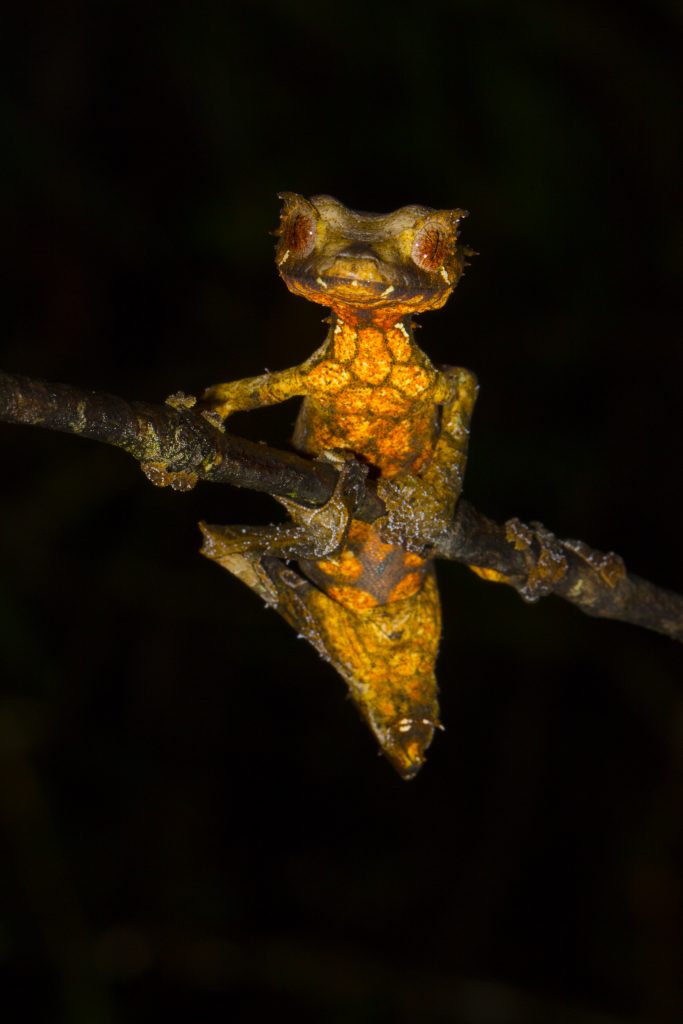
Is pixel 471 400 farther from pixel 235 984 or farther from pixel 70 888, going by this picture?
pixel 235 984

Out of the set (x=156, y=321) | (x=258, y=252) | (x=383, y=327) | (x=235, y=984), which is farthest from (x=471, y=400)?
(x=235, y=984)

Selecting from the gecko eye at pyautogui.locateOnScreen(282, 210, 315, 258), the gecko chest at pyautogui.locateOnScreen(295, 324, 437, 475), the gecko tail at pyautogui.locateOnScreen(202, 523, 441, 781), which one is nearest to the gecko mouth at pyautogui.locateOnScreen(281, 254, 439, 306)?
the gecko eye at pyautogui.locateOnScreen(282, 210, 315, 258)

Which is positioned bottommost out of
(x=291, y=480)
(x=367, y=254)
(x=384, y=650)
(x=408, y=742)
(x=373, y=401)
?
(x=408, y=742)

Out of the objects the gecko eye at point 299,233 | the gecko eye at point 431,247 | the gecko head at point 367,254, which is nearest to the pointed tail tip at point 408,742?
the gecko head at point 367,254

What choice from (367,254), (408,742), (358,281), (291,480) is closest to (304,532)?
(291,480)

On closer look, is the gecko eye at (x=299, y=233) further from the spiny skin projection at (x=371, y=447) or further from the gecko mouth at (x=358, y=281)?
the gecko mouth at (x=358, y=281)

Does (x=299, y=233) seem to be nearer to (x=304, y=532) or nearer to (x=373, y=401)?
(x=373, y=401)

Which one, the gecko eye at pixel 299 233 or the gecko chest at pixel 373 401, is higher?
the gecko eye at pixel 299 233
